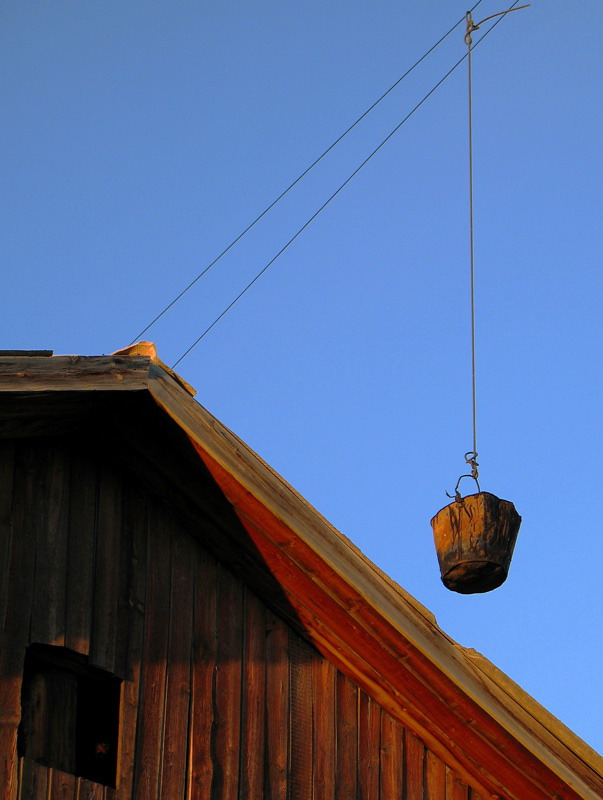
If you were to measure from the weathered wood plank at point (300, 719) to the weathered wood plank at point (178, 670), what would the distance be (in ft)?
2.06

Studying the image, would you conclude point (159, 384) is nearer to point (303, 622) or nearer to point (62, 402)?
point (62, 402)

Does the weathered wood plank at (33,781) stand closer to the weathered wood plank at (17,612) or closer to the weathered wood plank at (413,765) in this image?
the weathered wood plank at (17,612)

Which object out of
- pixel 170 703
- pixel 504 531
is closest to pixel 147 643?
pixel 170 703

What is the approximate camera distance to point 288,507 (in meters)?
7.18

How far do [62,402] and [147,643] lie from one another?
Answer: 1347 mm

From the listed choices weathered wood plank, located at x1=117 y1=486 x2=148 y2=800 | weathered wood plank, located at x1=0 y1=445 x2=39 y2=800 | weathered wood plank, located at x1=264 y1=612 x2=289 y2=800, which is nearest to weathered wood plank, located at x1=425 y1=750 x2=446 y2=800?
weathered wood plank, located at x1=264 y1=612 x2=289 y2=800

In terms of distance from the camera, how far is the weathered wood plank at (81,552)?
698 centimetres

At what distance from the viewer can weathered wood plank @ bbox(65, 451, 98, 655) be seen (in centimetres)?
698

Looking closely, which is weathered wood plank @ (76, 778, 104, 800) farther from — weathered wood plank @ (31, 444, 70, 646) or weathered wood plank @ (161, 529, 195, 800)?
weathered wood plank @ (31, 444, 70, 646)

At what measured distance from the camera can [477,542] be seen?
8070 mm

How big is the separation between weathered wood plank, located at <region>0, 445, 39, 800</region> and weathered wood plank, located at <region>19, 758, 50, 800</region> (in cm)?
4

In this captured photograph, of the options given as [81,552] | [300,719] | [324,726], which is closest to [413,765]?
[324,726]

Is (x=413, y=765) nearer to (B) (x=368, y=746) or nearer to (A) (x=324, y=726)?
(B) (x=368, y=746)

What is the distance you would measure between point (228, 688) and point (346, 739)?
0.74 metres
